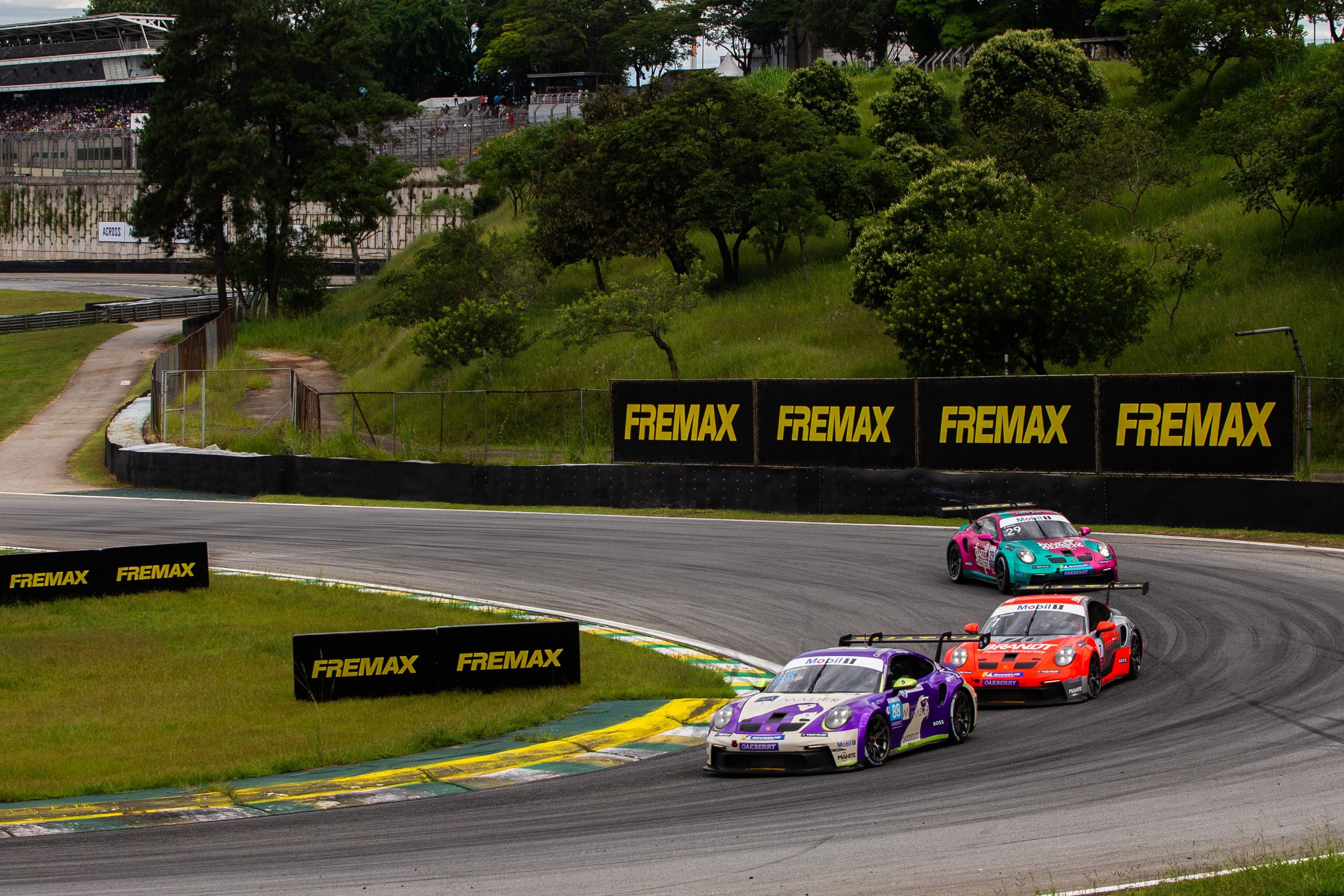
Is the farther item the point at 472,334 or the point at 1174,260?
the point at 472,334

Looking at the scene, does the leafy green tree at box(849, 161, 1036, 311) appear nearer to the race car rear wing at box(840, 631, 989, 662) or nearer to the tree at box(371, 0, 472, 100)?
the race car rear wing at box(840, 631, 989, 662)

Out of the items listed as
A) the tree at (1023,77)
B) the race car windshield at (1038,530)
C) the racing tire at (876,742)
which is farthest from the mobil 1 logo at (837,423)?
the tree at (1023,77)

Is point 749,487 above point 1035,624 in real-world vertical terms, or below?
above

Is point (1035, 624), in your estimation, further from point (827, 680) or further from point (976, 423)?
point (976, 423)

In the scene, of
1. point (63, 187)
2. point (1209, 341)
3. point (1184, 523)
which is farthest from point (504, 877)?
point (63, 187)

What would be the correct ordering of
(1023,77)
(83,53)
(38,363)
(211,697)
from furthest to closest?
(83,53) < (38,363) < (1023,77) < (211,697)

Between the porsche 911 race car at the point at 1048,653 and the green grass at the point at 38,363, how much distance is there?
48212mm

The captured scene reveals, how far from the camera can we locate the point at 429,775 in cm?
1262

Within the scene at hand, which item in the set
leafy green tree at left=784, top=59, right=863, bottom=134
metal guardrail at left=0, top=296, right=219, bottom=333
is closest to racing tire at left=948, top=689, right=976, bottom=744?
leafy green tree at left=784, top=59, right=863, bottom=134

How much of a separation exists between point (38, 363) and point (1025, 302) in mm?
53267

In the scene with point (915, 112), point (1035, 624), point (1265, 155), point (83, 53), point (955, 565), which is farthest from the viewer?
point (83, 53)

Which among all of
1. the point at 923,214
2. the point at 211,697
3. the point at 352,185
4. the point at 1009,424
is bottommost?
the point at 211,697

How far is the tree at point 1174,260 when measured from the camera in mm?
45562

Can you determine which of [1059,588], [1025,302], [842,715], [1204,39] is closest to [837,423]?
[1025,302]
